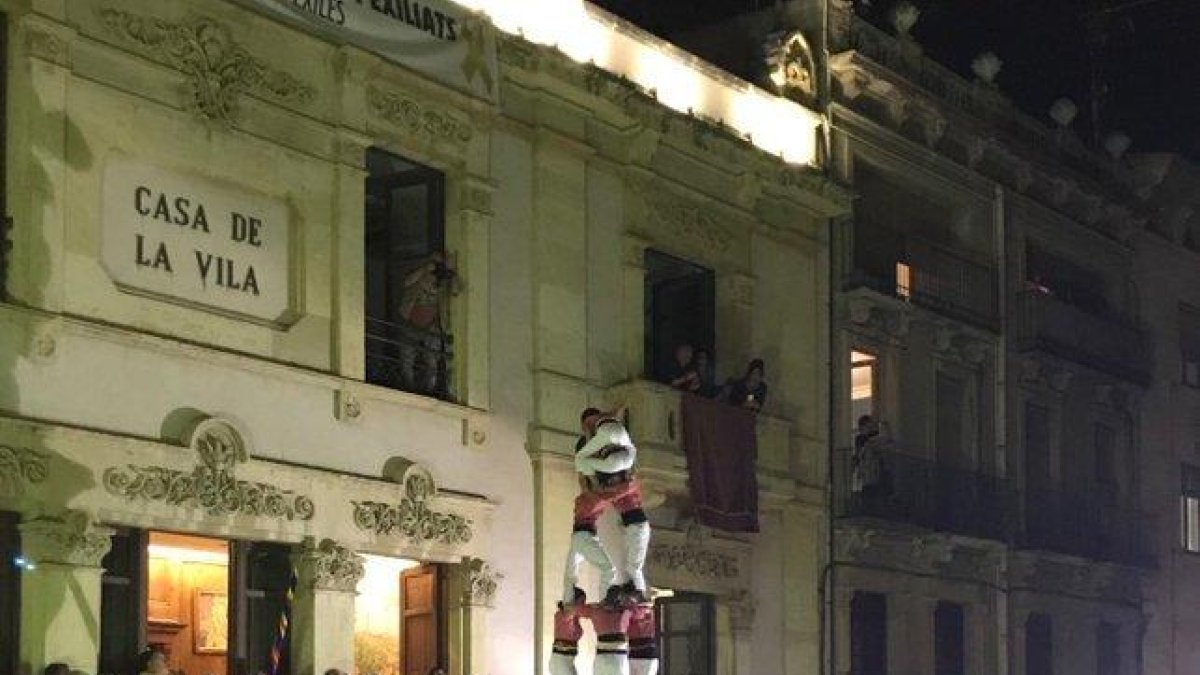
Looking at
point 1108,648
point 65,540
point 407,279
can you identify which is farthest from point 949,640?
point 65,540

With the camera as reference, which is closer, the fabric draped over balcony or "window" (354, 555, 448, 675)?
"window" (354, 555, 448, 675)

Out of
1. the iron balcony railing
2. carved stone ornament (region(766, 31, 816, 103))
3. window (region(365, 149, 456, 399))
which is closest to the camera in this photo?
the iron balcony railing

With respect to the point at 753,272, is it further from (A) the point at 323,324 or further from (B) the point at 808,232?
(A) the point at 323,324

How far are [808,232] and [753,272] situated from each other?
5.69 feet

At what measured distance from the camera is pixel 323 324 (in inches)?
827

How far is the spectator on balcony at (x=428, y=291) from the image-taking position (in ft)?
72.6

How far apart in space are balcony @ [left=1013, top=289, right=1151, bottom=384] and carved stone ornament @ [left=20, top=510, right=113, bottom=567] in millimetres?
19663

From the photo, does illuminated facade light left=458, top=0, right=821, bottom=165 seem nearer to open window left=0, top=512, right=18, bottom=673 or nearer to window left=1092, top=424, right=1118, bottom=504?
open window left=0, top=512, right=18, bottom=673

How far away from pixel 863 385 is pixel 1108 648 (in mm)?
8706

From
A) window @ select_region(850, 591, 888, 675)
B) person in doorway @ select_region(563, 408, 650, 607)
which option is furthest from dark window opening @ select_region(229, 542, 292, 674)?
window @ select_region(850, 591, 888, 675)

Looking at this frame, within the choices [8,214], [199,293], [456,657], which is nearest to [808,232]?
[456,657]

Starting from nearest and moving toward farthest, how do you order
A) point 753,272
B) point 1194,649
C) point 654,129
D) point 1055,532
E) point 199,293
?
point 199,293 < point 654,129 < point 753,272 < point 1055,532 < point 1194,649

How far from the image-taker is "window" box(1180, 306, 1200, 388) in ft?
132

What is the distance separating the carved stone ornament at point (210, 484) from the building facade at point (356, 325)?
0.03 metres
